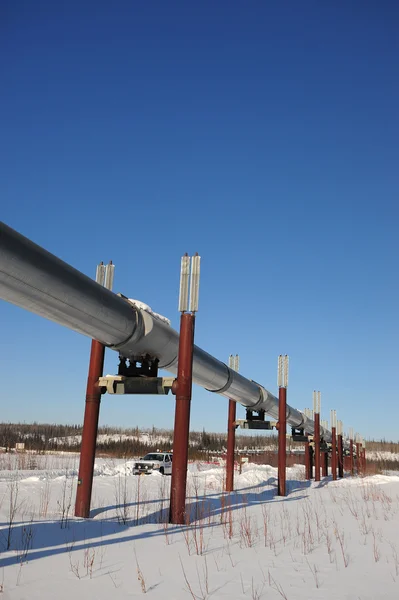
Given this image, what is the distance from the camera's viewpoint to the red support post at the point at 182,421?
8.77 metres

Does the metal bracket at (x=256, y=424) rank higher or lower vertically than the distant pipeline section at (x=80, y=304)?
lower

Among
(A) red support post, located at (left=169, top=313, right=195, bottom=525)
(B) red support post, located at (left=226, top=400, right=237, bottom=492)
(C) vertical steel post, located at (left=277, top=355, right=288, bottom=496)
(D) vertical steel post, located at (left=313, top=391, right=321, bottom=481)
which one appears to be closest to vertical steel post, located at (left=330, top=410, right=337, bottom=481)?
(D) vertical steel post, located at (left=313, top=391, right=321, bottom=481)

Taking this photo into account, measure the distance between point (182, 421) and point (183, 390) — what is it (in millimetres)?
565

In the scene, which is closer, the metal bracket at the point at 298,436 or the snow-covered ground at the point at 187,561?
the snow-covered ground at the point at 187,561

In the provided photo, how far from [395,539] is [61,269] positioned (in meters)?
6.84

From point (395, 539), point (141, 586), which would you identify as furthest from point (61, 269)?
point (395, 539)

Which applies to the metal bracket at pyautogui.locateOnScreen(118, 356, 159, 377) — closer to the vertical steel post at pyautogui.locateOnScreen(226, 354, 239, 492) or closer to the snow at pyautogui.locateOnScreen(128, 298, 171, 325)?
the snow at pyautogui.locateOnScreen(128, 298, 171, 325)

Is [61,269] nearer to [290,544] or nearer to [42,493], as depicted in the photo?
[290,544]

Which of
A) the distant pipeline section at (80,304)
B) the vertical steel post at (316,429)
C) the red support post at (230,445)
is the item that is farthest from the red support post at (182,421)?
the vertical steel post at (316,429)

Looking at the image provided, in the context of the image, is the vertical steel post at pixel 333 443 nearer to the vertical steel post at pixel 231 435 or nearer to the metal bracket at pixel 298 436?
the metal bracket at pixel 298 436

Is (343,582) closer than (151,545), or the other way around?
(343,582)

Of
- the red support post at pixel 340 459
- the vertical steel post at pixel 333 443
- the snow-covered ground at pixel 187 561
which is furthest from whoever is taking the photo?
the red support post at pixel 340 459

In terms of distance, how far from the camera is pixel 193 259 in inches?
384

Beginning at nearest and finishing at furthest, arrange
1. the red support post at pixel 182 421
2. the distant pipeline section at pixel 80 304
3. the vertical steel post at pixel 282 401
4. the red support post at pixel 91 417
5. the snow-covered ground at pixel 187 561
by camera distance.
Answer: the snow-covered ground at pixel 187 561 → the distant pipeline section at pixel 80 304 → the red support post at pixel 182 421 → the red support post at pixel 91 417 → the vertical steel post at pixel 282 401
